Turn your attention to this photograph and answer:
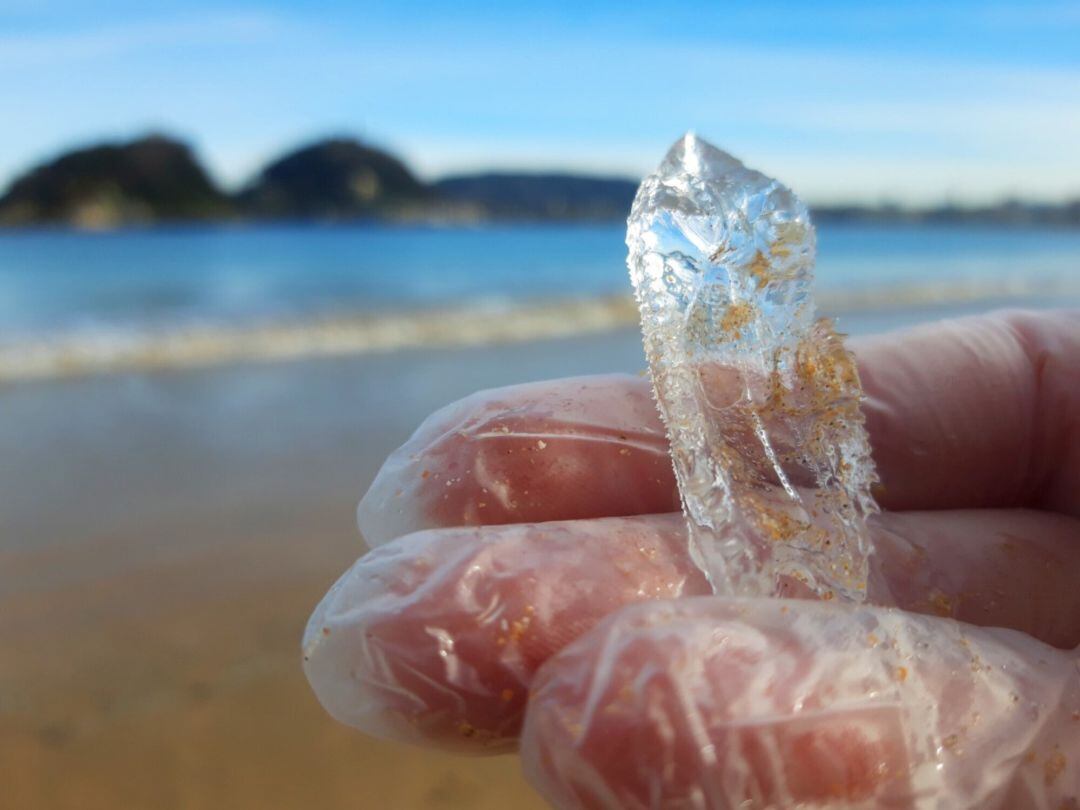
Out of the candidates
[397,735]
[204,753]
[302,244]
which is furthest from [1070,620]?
[302,244]

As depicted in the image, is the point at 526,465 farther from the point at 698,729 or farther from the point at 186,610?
the point at 186,610

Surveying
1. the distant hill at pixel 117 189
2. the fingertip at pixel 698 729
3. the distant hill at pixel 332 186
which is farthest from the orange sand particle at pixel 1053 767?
the distant hill at pixel 332 186

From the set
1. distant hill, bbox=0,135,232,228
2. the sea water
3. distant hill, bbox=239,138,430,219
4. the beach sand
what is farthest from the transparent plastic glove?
distant hill, bbox=239,138,430,219

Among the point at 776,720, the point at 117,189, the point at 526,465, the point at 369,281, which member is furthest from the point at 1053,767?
the point at 117,189

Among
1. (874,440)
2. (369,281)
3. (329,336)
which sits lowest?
(369,281)

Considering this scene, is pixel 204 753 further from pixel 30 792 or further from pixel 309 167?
pixel 309 167

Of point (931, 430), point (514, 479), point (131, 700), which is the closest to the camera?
point (514, 479)

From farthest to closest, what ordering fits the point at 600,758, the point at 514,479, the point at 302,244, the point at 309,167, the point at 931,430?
1. the point at 309,167
2. the point at 302,244
3. the point at 931,430
4. the point at 514,479
5. the point at 600,758
